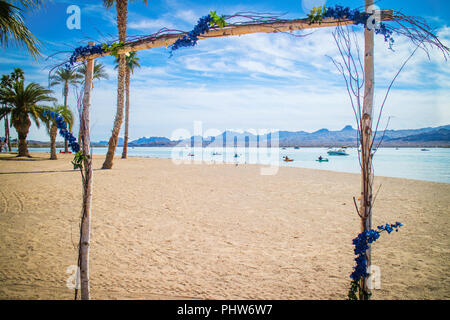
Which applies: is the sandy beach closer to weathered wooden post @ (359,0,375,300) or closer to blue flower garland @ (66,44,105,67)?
weathered wooden post @ (359,0,375,300)

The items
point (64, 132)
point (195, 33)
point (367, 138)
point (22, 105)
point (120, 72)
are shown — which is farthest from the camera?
point (22, 105)

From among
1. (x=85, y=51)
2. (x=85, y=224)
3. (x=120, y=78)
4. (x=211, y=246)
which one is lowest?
(x=211, y=246)

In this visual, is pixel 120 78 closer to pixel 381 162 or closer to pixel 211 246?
pixel 211 246

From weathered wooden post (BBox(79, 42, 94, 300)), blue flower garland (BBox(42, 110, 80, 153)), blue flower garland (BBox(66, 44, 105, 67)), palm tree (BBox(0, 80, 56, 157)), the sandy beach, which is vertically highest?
palm tree (BBox(0, 80, 56, 157))

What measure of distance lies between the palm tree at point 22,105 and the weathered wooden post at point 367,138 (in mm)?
26458

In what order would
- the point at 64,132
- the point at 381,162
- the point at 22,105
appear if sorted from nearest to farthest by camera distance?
the point at 64,132 < the point at 22,105 < the point at 381,162

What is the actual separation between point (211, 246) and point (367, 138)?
365 cm

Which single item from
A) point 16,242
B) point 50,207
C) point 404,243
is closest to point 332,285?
point 404,243

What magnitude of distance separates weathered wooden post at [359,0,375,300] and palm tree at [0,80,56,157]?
2646cm

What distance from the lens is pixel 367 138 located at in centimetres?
261

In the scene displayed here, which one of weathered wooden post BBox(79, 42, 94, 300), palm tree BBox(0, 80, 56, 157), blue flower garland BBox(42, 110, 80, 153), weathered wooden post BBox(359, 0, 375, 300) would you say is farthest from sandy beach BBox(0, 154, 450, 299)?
palm tree BBox(0, 80, 56, 157)

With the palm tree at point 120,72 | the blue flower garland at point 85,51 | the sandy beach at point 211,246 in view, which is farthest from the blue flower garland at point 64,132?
the palm tree at point 120,72

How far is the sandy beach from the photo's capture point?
3.45 metres

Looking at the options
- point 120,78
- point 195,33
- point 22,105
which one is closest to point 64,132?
point 195,33
